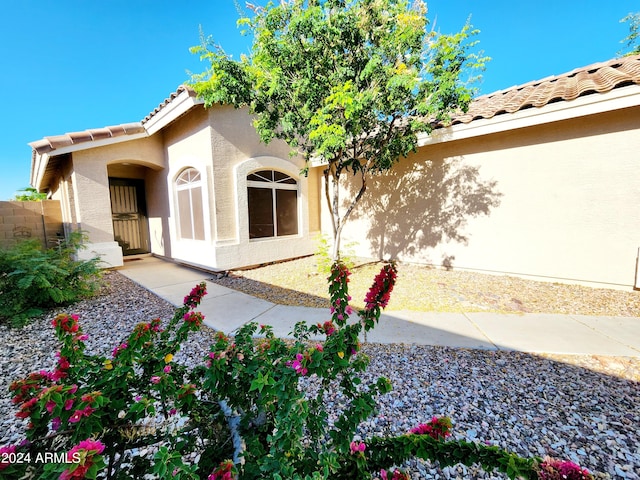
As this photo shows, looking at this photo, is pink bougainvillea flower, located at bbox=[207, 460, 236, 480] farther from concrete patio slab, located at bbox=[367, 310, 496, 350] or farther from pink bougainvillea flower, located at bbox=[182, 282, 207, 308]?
concrete patio slab, located at bbox=[367, 310, 496, 350]

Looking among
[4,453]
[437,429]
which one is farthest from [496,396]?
[4,453]

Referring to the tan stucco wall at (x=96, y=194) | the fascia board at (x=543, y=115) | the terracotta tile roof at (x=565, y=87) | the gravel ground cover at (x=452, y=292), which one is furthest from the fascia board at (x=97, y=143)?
the terracotta tile roof at (x=565, y=87)

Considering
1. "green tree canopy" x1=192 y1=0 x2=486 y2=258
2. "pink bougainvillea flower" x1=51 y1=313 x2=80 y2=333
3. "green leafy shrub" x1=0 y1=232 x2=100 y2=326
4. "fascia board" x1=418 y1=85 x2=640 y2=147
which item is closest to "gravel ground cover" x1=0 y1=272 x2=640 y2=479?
"green leafy shrub" x1=0 y1=232 x2=100 y2=326

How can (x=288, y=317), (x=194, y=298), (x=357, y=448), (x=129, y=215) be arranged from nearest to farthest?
(x=357, y=448) → (x=194, y=298) → (x=288, y=317) → (x=129, y=215)

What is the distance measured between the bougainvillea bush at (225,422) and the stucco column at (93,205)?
760 cm

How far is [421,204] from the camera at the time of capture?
8125mm

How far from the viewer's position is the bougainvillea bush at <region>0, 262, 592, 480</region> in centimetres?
105

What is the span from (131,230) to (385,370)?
36.5 ft

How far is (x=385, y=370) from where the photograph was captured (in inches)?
121

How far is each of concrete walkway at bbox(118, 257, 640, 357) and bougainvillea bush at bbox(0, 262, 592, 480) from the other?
5.89 ft

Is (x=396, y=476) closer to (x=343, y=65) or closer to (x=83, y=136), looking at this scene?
(x=343, y=65)

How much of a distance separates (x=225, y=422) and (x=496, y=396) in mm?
2543

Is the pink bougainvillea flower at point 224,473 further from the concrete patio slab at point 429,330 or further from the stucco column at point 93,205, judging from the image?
the stucco column at point 93,205

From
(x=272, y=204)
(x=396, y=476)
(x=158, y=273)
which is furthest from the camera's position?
(x=272, y=204)
